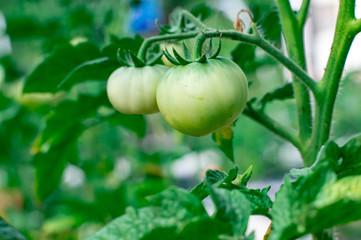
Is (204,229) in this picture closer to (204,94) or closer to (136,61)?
(204,94)

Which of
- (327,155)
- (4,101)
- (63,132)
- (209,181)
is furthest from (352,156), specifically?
(4,101)

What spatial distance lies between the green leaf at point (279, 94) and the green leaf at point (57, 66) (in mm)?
263

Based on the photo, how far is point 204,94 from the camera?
17.7 inches

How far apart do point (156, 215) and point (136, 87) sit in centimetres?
23

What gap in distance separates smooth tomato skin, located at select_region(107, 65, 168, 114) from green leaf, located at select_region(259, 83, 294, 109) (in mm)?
181

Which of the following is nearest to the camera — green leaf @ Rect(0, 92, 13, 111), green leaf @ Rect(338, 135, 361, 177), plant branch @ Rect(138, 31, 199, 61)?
green leaf @ Rect(338, 135, 361, 177)

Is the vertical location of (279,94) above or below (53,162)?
above

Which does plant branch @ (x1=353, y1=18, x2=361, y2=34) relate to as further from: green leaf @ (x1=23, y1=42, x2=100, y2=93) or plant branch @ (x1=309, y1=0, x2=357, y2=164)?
green leaf @ (x1=23, y1=42, x2=100, y2=93)

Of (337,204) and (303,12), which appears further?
(303,12)

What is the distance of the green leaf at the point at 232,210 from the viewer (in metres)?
0.34

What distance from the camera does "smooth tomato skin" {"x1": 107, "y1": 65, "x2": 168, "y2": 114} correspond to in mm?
543

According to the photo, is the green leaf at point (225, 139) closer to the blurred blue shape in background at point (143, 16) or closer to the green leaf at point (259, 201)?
the green leaf at point (259, 201)

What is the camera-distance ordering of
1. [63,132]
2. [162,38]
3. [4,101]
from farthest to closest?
[4,101] → [63,132] → [162,38]

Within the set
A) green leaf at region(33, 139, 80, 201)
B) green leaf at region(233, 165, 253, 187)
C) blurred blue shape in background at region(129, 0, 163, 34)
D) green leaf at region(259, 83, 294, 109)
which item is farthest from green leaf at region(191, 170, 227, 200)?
blurred blue shape in background at region(129, 0, 163, 34)
